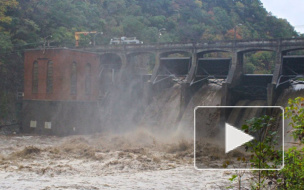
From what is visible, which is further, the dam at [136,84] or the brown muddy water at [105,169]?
the dam at [136,84]

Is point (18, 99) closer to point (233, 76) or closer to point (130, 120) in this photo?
point (130, 120)

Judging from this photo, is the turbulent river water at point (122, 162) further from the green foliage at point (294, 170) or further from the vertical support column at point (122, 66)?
the vertical support column at point (122, 66)

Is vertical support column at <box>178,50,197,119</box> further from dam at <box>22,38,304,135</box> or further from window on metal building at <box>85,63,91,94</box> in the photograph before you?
window on metal building at <box>85,63,91,94</box>

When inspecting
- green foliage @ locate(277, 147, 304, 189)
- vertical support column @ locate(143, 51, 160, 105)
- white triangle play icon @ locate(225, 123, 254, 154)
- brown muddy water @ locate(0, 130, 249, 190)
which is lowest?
brown muddy water @ locate(0, 130, 249, 190)

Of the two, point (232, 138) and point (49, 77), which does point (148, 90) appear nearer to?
point (49, 77)

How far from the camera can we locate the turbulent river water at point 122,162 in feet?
57.1

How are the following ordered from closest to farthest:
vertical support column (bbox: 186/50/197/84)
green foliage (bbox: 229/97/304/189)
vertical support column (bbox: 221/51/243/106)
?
green foliage (bbox: 229/97/304/189) < vertical support column (bbox: 221/51/243/106) < vertical support column (bbox: 186/50/197/84)

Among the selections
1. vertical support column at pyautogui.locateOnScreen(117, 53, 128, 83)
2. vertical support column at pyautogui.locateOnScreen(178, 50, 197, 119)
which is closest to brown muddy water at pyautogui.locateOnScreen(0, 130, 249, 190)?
vertical support column at pyautogui.locateOnScreen(178, 50, 197, 119)

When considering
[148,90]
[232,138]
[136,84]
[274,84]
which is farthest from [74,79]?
[232,138]

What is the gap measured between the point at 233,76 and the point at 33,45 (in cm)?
2382

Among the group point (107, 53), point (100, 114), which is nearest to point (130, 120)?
point (100, 114)

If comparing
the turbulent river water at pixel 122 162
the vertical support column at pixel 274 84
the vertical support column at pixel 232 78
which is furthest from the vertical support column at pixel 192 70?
the vertical support column at pixel 274 84

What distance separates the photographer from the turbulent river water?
1741 centimetres

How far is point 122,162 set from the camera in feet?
73.9
